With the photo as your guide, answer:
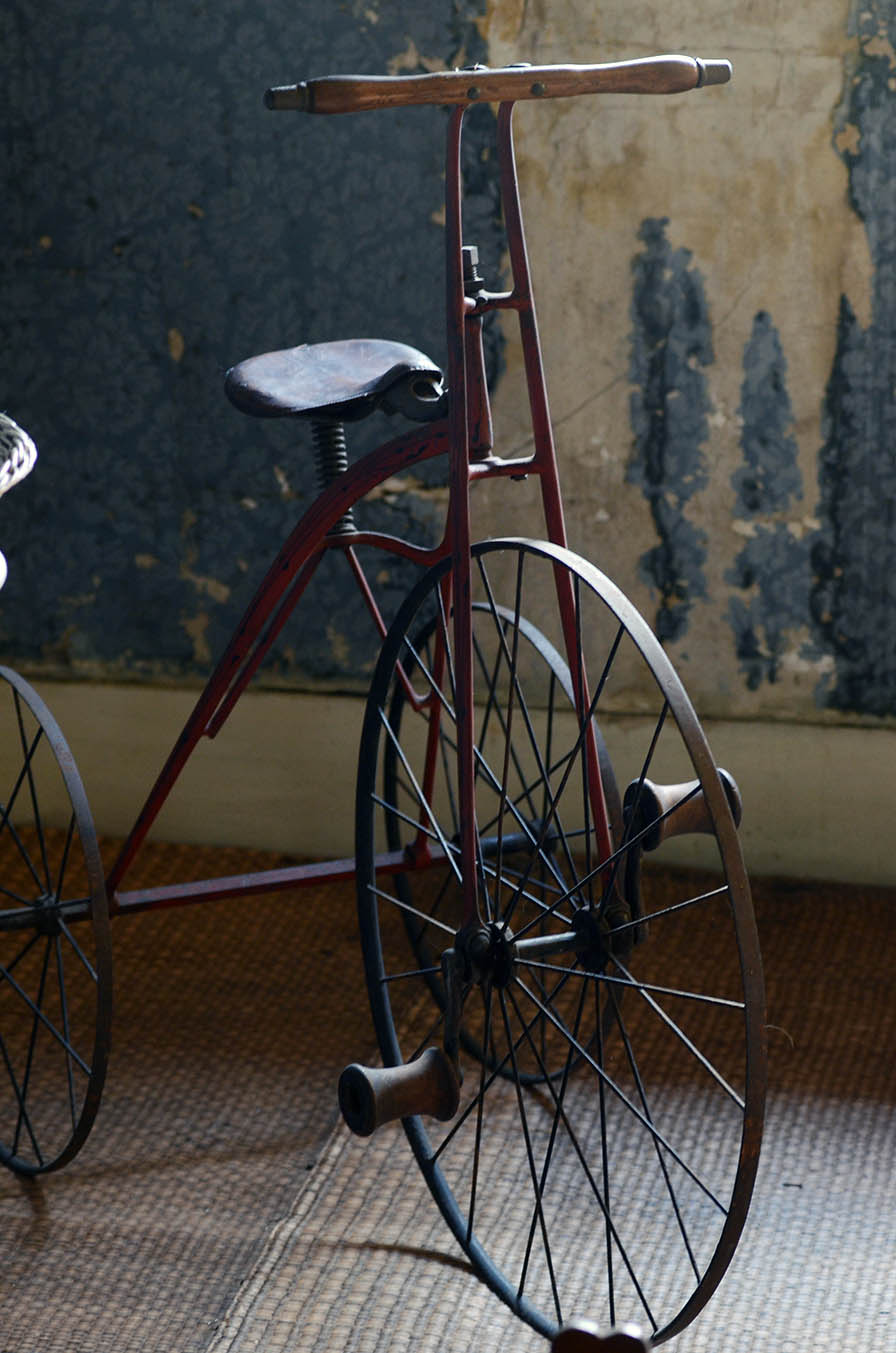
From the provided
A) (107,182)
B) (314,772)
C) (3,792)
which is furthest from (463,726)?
(3,792)

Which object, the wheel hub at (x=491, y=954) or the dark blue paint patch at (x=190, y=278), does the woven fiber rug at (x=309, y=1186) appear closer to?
the wheel hub at (x=491, y=954)

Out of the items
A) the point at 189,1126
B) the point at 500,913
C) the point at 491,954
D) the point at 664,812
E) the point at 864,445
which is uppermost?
the point at 864,445

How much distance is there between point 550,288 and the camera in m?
2.22

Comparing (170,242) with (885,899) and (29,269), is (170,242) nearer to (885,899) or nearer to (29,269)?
(29,269)

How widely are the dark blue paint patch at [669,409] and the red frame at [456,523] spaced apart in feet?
1.96

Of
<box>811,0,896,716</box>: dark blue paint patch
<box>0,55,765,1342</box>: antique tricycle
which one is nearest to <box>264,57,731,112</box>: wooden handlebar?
<box>0,55,765,1342</box>: antique tricycle

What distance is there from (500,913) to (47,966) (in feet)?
1.94

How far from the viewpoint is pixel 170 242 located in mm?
2271

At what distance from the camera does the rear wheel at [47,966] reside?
64.4 inches

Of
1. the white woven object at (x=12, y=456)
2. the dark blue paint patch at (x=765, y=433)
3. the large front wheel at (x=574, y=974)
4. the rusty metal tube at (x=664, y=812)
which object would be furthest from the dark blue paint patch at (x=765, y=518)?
the white woven object at (x=12, y=456)

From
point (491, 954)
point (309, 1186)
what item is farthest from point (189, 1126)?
point (491, 954)

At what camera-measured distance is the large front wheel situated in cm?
142

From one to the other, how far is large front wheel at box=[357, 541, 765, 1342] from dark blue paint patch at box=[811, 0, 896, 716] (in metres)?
0.29

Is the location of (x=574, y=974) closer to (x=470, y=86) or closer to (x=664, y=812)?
(x=664, y=812)
